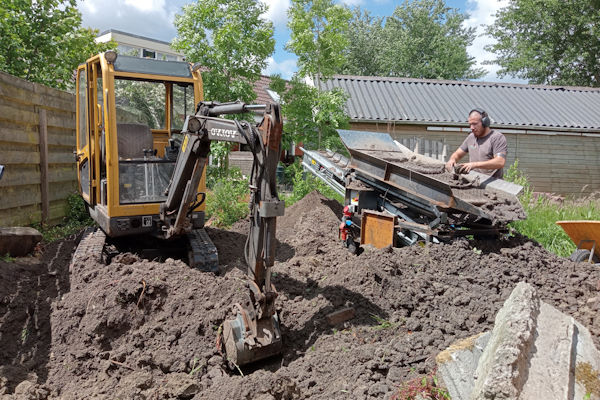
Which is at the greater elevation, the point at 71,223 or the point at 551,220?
the point at 551,220

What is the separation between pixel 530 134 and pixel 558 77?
567 inches

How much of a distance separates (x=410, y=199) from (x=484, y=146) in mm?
1457

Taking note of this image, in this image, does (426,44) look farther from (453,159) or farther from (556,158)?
(453,159)

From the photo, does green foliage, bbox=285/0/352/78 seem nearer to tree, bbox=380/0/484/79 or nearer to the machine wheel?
the machine wheel

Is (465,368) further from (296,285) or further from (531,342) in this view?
(296,285)

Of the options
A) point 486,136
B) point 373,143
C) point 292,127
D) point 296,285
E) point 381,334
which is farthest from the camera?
point 292,127

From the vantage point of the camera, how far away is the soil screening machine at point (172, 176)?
361 cm

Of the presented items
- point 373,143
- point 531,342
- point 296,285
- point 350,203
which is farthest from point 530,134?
point 531,342

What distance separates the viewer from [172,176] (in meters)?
5.52

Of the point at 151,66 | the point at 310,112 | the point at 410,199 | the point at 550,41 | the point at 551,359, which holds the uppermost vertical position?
the point at 550,41

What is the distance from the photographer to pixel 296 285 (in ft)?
15.7

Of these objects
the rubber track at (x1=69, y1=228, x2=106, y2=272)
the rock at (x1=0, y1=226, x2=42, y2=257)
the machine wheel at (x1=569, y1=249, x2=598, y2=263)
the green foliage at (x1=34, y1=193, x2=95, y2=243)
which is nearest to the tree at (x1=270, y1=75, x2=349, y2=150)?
the green foliage at (x1=34, y1=193, x2=95, y2=243)

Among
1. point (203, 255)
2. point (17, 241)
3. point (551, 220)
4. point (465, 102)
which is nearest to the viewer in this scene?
point (203, 255)

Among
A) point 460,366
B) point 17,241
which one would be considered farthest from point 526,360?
point 17,241
